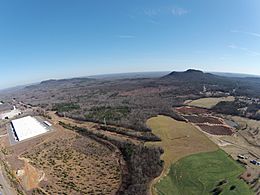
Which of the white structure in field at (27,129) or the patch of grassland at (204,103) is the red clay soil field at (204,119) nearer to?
the patch of grassland at (204,103)

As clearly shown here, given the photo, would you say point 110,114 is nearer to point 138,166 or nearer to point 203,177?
point 138,166

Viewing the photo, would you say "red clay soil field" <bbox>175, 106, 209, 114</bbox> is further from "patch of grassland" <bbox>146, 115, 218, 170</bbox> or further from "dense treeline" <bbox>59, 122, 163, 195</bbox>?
"dense treeline" <bbox>59, 122, 163, 195</bbox>

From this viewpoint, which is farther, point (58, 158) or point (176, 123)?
point (176, 123)

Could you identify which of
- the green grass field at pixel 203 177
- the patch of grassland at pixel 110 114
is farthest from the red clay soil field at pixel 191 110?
the green grass field at pixel 203 177

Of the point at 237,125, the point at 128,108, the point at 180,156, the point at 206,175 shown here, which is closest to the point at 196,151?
the point at 180,156

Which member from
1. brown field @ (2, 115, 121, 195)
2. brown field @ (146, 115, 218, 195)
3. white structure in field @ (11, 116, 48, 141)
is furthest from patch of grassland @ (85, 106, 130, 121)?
brown field @ (2, 115, 121, 195)

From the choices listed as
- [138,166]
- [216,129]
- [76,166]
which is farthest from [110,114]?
[138,166]

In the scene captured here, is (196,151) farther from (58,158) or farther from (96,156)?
(58,158)
